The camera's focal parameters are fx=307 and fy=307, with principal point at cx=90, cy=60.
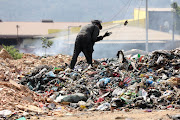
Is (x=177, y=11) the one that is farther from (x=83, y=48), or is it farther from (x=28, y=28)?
(x=83, y=48)

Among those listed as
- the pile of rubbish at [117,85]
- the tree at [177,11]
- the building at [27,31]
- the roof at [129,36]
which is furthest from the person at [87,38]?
the tree at [177,11]

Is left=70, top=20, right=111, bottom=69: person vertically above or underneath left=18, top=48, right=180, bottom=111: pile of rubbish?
above

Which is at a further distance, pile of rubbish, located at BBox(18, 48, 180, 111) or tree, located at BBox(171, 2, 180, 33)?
tree, located at BBox(171, 2, 180, 33)

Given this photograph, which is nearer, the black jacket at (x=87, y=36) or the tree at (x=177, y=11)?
the black jacket at (x=87, y=36)

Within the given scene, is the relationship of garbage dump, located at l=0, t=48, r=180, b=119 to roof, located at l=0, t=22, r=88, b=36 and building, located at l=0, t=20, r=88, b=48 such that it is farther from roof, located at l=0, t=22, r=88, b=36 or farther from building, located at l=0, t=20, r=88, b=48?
roof, located at l=0, t=22, r=88, b=36

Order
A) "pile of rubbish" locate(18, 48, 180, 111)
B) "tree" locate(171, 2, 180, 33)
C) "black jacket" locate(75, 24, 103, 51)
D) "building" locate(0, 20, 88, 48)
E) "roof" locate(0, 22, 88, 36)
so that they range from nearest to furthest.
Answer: "pile of rubbish" locate(18, 48, 180, 111) < "black jacket" locate(75, 24, 103, 51) < "building" locate(0, 20, 88, 48) < "tree" locate(171, 2, 180, 33) < "roof" locate(0, 22, 88, 36)

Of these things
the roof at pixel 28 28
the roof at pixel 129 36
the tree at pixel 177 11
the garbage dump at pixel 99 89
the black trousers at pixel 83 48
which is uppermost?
the tree at pixel 177 11

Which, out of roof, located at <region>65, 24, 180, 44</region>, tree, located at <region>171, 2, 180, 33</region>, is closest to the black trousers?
roof, located at <region>65, 24, 180, 44</region>

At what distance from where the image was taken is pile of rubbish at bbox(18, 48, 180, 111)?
6477 mm

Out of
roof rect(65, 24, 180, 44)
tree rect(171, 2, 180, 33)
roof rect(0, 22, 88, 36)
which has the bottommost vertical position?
roof rect(65, 24, 180, 44)

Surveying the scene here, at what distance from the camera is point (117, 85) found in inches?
303

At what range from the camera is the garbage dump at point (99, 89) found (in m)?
6.08

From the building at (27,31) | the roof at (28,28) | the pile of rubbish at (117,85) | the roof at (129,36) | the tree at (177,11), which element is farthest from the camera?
the roof at (28,28)

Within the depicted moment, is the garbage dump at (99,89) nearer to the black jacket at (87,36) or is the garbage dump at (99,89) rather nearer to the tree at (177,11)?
the black jacket at (87,36)
